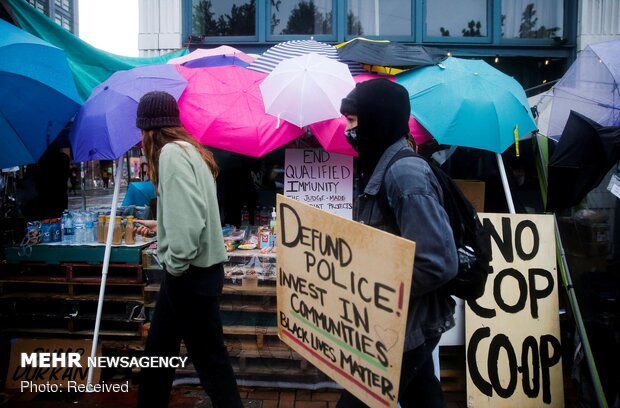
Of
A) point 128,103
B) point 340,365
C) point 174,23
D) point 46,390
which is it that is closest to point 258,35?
point 174,23

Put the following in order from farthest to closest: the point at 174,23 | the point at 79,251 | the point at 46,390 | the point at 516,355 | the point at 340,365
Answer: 1. the point at 174,23
2. the point at 79,251
3. the point at 46,390
4. the point at 516,355
5. the point at 340,365

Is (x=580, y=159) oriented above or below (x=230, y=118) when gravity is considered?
below

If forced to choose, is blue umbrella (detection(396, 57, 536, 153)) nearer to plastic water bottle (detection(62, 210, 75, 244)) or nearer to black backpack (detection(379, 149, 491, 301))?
black backpack (detection(379, 149, 491, 301))

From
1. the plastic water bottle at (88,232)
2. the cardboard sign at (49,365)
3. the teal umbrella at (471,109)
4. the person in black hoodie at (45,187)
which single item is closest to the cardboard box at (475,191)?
the teal umbrella at (471,109)

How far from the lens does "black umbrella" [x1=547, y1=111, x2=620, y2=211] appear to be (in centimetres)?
324

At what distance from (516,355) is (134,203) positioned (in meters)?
4.09

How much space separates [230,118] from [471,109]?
1927mm

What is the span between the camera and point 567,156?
3.48m

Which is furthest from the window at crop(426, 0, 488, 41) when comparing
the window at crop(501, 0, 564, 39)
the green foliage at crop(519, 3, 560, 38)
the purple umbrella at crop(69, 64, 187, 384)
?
the purple umbrella at crop(69, 64, 187, 384)

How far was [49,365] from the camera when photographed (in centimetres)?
371

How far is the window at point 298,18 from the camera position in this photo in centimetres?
602

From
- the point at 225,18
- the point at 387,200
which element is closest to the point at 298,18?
the point at 225,18

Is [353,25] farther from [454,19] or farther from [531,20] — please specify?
[531,20]

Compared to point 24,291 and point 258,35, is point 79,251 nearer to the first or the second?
point 24,291
